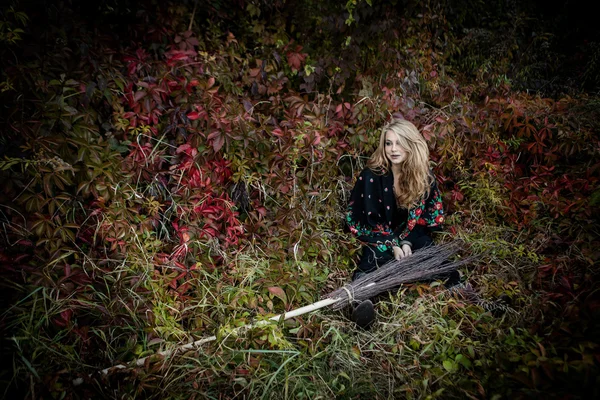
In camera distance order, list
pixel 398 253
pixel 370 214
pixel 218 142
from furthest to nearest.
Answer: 1. pixel 370 214
2. pixel 398 253
3. pixel 218 142

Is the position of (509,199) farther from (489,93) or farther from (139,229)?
(139,229)

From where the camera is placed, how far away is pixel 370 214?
286 centimetres

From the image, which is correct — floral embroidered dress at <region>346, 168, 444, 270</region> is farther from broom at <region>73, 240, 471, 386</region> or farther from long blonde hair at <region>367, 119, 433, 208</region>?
broom at <region>73, 240, 471, 386</region>

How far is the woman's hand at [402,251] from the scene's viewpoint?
2.71m

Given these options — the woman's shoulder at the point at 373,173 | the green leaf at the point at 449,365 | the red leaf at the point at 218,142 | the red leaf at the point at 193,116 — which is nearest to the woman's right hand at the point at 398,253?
the woman's shoulder at the point at 373,173

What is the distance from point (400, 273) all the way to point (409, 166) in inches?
31.9

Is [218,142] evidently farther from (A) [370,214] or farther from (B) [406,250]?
(B) [406,250]

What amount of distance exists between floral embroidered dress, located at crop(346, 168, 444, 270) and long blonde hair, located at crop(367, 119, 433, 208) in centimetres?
6

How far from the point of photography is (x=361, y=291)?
239 cm

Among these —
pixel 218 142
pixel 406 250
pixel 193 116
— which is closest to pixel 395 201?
pixel 406 250

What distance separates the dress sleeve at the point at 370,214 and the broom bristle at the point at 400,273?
25 centimetres

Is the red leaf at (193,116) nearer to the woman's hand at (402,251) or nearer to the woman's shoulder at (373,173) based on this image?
the woman's shoulder at (373,173)

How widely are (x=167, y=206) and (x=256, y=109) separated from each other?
110 cm

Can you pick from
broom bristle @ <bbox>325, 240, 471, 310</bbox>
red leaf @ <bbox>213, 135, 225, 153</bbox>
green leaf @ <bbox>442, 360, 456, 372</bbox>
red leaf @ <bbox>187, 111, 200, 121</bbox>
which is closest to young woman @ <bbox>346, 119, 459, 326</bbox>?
broom bristle @ <bbox>325, 240, 471, 310</bbox>
